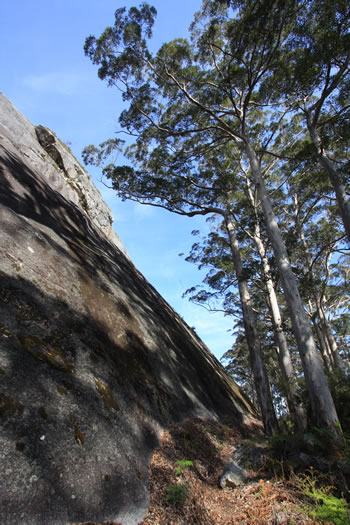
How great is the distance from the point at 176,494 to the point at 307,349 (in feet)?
14.4

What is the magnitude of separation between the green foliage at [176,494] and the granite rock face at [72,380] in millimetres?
382

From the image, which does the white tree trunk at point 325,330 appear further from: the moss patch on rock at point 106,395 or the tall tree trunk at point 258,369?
the moss patch on rock at point 106,395

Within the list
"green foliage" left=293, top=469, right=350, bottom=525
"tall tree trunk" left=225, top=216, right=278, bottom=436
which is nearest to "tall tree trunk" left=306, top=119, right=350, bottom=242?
"tall tree trunk" left=225, top=216, right=278, bottom=436

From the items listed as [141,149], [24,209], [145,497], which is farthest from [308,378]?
[141,149]

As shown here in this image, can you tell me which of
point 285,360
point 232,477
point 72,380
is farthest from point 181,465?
point 285,360

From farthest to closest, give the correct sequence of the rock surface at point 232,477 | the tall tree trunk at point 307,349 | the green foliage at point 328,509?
the tall tree trunk at point 307,349 → the rock surface at point 232,477 → the green foliage at point 328,509

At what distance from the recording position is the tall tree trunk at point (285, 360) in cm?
693

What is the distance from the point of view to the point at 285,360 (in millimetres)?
10750

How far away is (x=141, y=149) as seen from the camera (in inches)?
531

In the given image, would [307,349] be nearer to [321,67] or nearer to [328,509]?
[328,509]

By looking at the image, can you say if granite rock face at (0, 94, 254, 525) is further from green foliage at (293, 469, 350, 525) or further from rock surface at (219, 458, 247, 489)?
green foliage at (293, 469, 350, 525)

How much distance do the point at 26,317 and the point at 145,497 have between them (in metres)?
2.75

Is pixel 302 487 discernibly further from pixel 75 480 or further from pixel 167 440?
pixel 75 480

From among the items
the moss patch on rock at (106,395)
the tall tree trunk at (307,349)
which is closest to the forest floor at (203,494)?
the moss patch on rock at (106,395)
